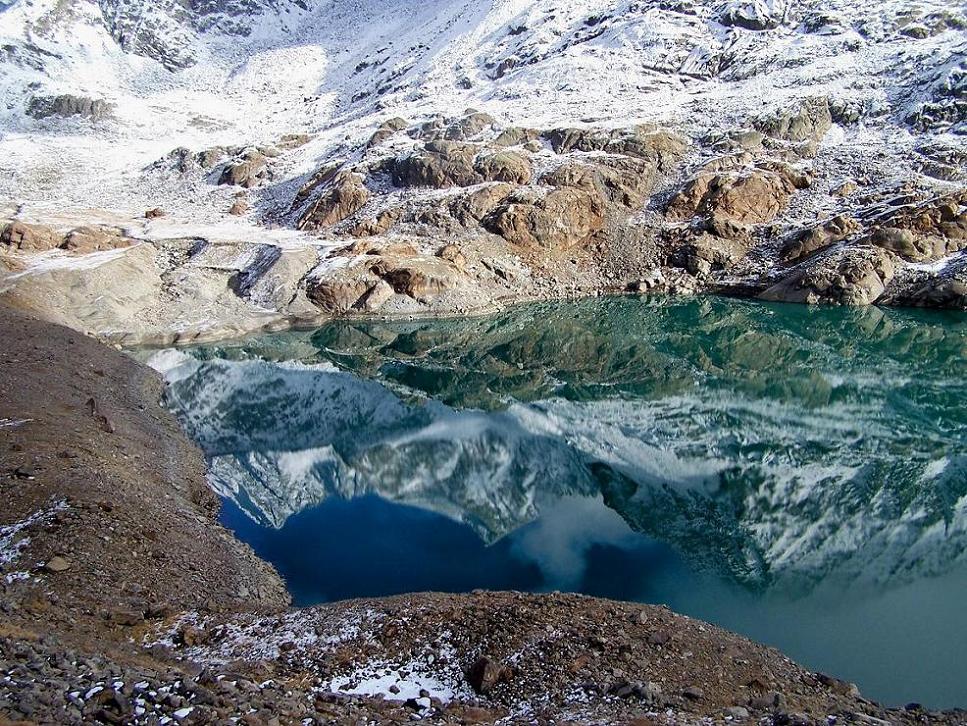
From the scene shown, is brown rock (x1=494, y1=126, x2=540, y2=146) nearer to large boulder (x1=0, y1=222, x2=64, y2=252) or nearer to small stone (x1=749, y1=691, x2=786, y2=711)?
large boulder (x1=0, y1=222, x2=64, y2=252)

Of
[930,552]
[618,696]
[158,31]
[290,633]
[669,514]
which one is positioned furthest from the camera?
[158,31]

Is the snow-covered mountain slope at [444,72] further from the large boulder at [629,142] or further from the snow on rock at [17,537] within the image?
the snow on rock at [17,537]

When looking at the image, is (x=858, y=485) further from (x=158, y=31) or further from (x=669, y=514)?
(x=158, y=31)

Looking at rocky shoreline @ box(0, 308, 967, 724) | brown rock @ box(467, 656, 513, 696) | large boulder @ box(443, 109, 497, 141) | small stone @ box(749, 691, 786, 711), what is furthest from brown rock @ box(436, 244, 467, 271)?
small stone @ box(749, 691, 786, 711)

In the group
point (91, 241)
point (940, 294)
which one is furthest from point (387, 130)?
point (940, 294)

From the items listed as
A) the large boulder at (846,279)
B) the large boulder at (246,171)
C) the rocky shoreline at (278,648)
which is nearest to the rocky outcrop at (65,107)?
the large boulder at (246,171)

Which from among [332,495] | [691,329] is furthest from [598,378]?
[332,495]
